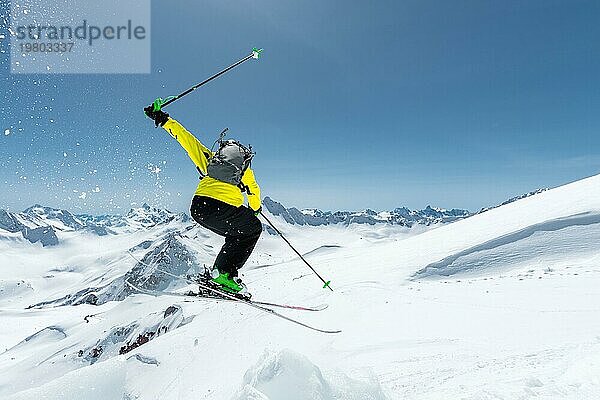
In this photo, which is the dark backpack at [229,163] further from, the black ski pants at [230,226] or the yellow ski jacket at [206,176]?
the black ski pants at [230,226]

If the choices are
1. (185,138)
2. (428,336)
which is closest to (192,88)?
(185,138)

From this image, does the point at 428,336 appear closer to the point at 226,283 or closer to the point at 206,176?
the point at 226,283

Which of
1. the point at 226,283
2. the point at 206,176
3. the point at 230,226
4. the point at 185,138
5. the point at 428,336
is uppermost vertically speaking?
the point at 185,138

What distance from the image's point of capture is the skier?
22.8 feet

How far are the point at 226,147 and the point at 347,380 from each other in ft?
13.7

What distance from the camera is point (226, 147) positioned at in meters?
7.01

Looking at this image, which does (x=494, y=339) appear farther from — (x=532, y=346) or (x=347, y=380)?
(x=347, y=380)

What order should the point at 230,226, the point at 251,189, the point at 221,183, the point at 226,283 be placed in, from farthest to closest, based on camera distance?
the point at 226,283
the point at 251,189
the point at 230,226
the point at 221,183

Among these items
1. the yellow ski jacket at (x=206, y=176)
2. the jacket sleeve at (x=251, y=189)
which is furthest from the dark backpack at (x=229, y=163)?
the jacket sleeve at (x=251, y=189)

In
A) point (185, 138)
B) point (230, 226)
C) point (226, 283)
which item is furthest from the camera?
point (226, 283)

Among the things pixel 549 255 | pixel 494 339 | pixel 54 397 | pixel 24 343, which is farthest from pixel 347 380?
pixel 24 343

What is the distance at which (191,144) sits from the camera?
7.22 metres

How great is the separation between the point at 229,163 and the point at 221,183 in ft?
1.33

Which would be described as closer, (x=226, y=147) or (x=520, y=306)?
(x=226, y=147)
